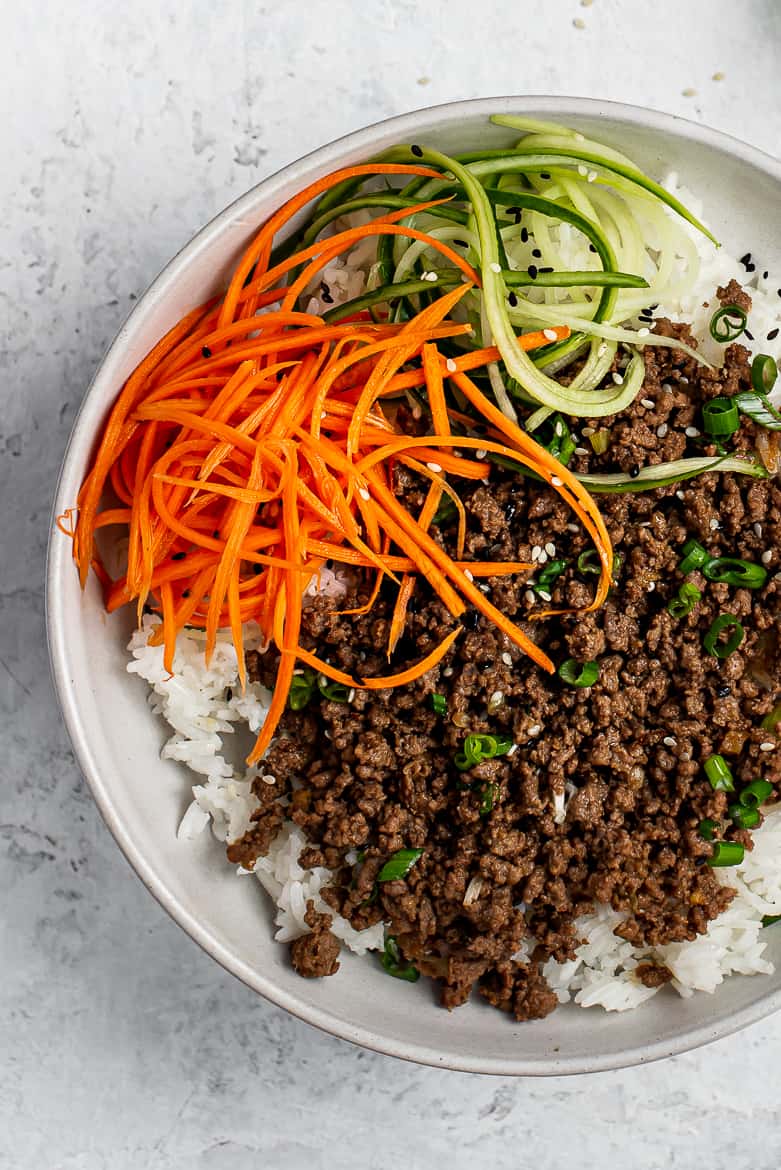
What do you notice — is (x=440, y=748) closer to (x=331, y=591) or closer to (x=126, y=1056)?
(x=331, y=591)

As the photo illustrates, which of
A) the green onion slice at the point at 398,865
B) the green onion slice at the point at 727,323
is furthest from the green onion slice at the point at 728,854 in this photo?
the green onion slice at the point at 727,323

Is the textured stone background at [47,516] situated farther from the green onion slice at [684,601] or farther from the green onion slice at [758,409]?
the green onion slice at [684,601]

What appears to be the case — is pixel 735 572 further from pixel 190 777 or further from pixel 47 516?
pixel 47 516

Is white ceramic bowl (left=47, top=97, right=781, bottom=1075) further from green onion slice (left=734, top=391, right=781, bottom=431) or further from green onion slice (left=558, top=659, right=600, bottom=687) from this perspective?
green onion slice (left=558, top=659, right=600, bottom=687)

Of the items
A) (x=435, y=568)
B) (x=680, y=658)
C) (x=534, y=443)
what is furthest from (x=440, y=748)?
(x=534, y=443)

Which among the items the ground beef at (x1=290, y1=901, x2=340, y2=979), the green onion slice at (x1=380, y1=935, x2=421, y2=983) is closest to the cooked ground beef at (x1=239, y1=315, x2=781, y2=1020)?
the ground beef at (x1=290, y1=901, x2=340, y2=979)
